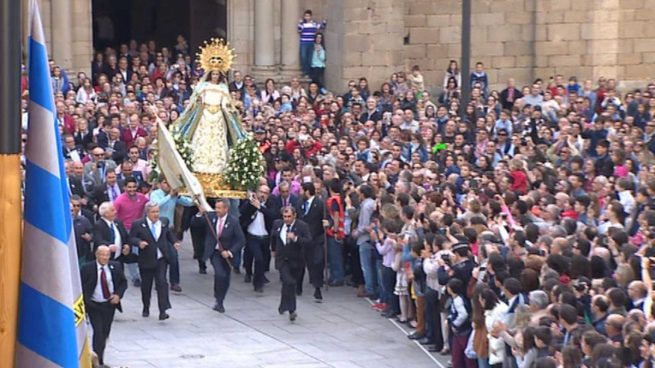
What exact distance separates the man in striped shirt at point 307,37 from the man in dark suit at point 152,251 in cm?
1314

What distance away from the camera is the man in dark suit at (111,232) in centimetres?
1764

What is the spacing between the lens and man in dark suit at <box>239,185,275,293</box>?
64.8 feet

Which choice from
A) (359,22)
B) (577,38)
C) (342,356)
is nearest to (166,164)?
(342,356)

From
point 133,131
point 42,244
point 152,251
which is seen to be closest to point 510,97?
point 133,131

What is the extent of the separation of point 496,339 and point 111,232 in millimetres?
5836

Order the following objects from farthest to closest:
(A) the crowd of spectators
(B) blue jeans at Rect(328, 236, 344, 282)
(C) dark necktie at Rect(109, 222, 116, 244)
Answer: (B) blue jeans at Rect(328, 236, 344, 282)
(C) dark necktie at Rect(109, 222, 116, 244)
(A) the crowd of spectators

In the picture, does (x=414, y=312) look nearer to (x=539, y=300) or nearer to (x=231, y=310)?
(x=231, y=310)

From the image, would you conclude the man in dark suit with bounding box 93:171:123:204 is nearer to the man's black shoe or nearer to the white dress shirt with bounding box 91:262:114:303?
the man's black shoe

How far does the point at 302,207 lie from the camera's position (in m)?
19.8

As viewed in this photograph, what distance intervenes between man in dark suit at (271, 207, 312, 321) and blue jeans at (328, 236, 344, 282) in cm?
116

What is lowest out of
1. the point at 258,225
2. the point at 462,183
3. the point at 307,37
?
the point at 258,225

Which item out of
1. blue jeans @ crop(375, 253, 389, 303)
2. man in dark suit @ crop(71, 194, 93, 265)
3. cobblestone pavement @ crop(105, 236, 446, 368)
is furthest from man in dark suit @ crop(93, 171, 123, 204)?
blue jeans @ crop(375, 253, 389, 303)

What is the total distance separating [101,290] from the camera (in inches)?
620

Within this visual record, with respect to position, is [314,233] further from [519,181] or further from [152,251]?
[519,181]
